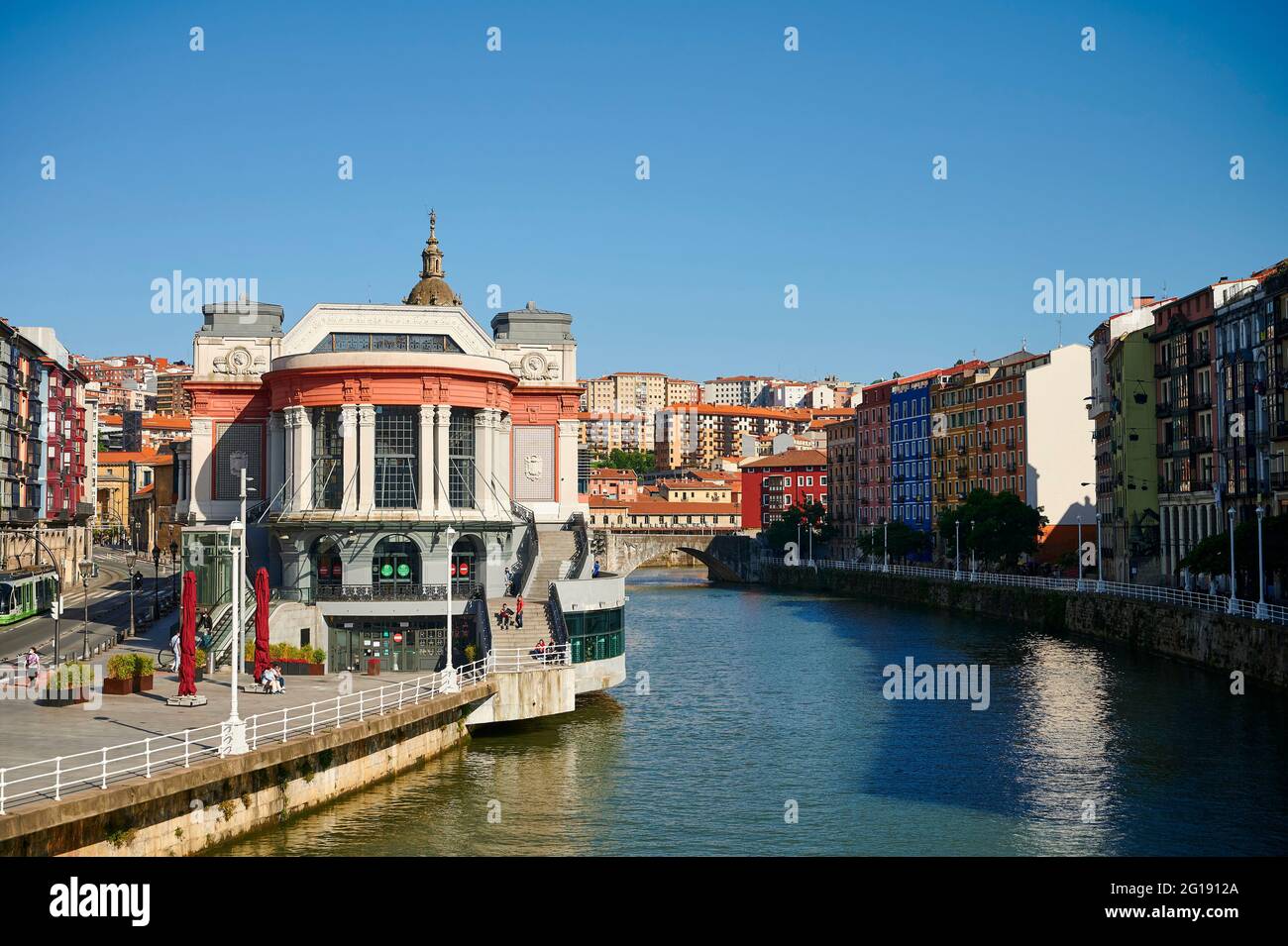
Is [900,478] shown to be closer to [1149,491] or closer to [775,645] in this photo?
[1149,491]

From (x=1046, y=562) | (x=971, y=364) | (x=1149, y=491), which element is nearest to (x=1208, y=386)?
(x=1149, y=491)

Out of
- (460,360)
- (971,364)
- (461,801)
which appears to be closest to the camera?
(461,801)

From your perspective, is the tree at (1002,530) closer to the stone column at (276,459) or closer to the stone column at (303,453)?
the stone column at (276,459)

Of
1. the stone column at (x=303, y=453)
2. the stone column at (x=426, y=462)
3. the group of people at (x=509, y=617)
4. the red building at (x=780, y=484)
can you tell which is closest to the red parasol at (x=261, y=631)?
the group of people at (x=509, y=617)

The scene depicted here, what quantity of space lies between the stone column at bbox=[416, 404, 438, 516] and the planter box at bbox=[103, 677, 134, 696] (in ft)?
67.3

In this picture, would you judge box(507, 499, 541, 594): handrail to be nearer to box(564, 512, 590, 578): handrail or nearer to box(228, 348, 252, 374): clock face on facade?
box(564, 512, 590, 578): handrail

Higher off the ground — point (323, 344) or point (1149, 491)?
point (323, 344)

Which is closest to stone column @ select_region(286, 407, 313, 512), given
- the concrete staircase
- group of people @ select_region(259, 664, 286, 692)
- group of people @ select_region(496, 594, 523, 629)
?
the concrete staircase

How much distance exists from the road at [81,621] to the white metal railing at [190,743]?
18493mm

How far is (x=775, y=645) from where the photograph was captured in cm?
8056

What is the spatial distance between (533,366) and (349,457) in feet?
55.8

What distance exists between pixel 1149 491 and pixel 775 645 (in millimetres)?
29637

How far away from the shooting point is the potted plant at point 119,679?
40.7m
